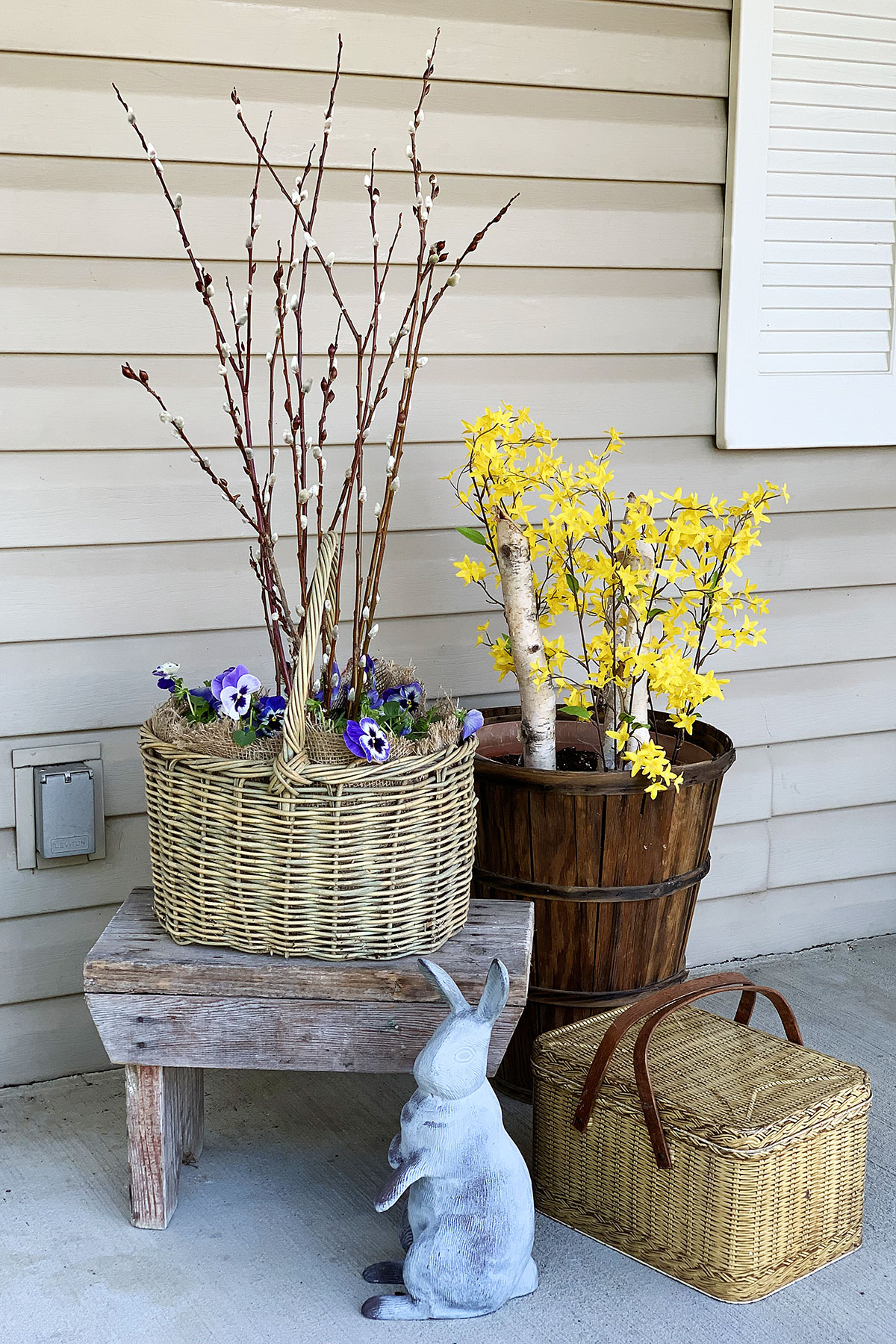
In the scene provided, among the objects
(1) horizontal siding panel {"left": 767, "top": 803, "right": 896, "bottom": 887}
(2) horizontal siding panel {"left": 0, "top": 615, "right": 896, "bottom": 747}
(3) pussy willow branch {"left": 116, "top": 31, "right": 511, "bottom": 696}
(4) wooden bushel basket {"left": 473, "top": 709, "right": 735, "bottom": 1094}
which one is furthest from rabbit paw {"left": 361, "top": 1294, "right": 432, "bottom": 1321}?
(1) horizontal siding panel {"left": 767, "top": 803, "right": 896, "bottom": 887}

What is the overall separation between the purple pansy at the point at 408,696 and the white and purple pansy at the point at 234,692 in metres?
0.20

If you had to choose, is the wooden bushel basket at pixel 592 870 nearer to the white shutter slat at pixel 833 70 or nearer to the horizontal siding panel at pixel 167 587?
the horizontal siding panel at pixel 167 587

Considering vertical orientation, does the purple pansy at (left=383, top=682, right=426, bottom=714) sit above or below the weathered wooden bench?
above

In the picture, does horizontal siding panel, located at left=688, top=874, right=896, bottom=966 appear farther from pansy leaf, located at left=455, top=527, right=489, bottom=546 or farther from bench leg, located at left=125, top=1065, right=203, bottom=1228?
bench leg, located at left=125, top=1065, right=203, bottom=1228

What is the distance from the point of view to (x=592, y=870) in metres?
2.06

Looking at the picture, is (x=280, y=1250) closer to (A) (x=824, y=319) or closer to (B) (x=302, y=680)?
(B) (x=302, y=680)

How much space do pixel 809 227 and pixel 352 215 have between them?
93 centimetres

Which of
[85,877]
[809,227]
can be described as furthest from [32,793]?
[809,227]

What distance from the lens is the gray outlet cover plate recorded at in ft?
7.27

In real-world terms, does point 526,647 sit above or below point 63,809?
above

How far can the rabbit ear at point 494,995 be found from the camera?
167cm

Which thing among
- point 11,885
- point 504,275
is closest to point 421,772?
point 11,885

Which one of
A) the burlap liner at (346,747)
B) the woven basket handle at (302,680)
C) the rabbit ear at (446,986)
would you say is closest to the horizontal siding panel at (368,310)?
the woven basket handle at (302,680)

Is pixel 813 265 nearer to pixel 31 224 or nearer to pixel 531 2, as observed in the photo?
pixel 531 2
